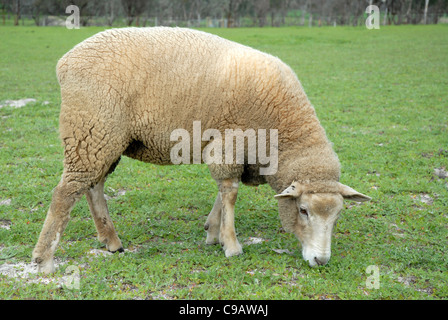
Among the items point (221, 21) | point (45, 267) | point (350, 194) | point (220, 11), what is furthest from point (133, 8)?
point (350, 194)

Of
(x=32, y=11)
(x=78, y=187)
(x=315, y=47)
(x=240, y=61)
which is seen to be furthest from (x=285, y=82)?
(x=32, y=11)

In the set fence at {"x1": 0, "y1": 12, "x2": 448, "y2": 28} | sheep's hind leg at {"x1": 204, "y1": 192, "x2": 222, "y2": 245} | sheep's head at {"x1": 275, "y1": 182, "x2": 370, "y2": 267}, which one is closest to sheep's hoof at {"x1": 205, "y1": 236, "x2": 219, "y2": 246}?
sheep's hind leg at {"x1": 204, "y1": 192, "x2": 222, "y2": 245}

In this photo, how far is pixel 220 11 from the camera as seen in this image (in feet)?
187

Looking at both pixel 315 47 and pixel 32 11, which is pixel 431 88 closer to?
pixel 315 47

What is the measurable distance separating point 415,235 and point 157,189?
3562 millimetres

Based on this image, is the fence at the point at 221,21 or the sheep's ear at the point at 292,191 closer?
the sheep's ear at the point at 292,191

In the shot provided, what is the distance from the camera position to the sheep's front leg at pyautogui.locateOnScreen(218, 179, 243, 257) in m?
4.77

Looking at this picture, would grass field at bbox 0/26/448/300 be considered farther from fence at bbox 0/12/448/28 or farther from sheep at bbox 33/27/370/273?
fence at bbox 0/12/448/28

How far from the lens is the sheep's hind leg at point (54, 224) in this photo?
4.27 metres

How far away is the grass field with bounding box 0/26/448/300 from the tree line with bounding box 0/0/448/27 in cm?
→ 3862

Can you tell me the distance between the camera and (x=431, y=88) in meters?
13.7

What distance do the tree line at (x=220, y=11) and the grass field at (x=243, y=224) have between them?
38618mm

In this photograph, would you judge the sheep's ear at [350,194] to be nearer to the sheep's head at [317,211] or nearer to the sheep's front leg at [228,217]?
the sheep's head at [317,211]

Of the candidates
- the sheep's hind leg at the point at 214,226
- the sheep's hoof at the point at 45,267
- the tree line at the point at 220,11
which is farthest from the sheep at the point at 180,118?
the tree line at the point at 220,11
